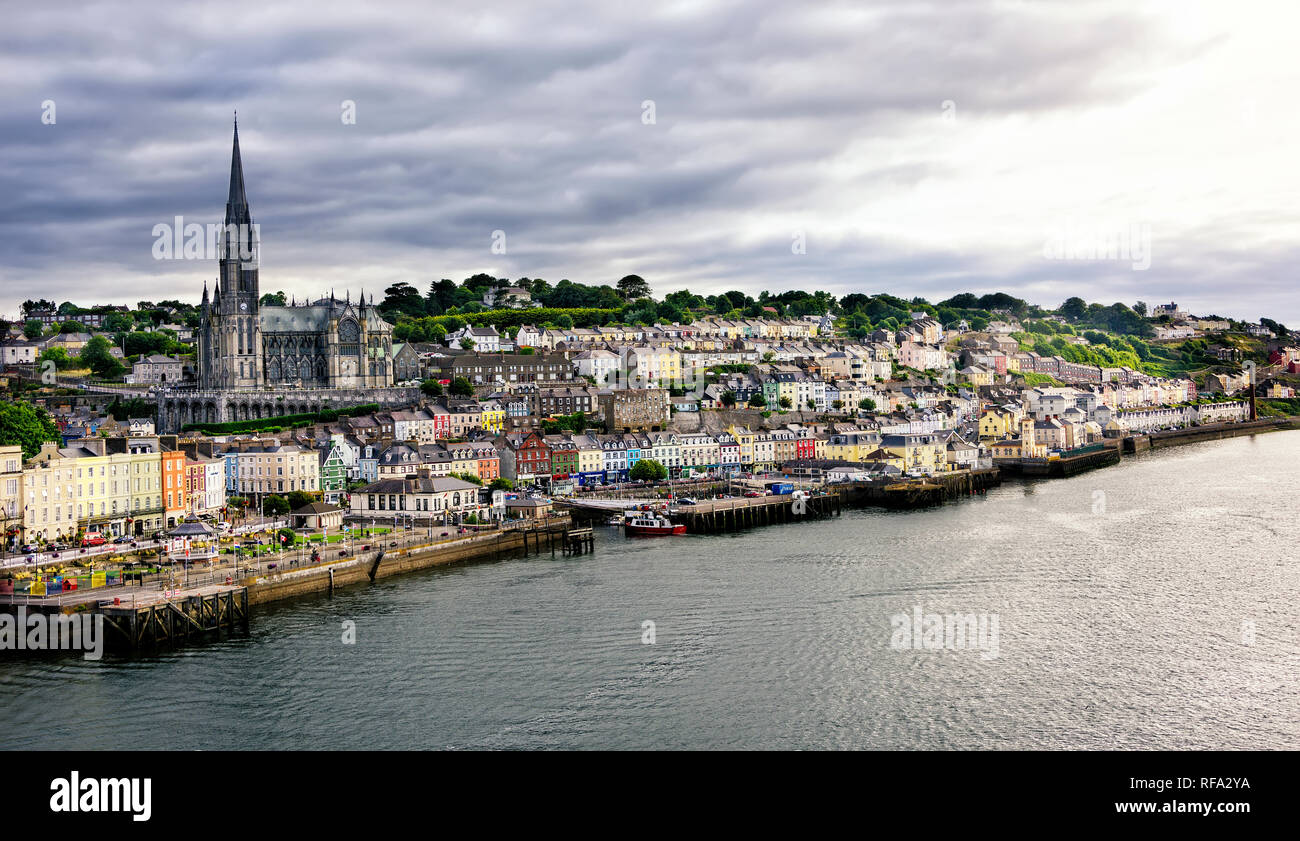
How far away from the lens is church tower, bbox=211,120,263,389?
6869 cm

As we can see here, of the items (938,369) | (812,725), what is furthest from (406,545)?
(938,369)

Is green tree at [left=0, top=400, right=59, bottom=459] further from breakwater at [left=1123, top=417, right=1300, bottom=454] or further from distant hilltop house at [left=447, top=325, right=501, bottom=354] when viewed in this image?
breakwater at [left=1123, top=417, right=1300, bottom=454]

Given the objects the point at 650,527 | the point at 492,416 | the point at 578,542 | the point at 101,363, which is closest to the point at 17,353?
the point at 101,363

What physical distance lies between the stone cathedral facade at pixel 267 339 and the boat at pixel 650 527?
102 feet

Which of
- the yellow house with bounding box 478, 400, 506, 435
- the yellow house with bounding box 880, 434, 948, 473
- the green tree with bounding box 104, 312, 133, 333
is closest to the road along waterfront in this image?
the yellow house with bounding box 880, 434, 948, 473

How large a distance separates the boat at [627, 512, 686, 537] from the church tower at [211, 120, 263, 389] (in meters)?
35.9

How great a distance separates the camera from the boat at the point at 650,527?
40.6 metres

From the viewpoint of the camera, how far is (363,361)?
70125mm

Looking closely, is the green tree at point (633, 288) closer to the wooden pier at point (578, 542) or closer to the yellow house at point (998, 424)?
the yellow house at point (998, 424)

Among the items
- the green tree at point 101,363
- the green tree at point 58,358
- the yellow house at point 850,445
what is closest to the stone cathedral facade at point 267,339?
the green tree at point 101,363

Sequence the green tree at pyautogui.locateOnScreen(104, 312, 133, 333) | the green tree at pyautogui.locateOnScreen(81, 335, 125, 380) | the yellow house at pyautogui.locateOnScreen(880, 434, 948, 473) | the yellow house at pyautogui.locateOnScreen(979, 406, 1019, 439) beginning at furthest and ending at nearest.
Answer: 1. the green tree at pyautogui.locateOnScreen(104, 312, 133, 333)
2. the green tree at pyautogui.locateOnScreen(81, 335, 125, 380)
3. the yellow house at pyautogui.locateOnScreen(979, 406, 1019, 439)
4. the yellow house at pyautogui.locateOnScreen(880, 434, 948, 473)

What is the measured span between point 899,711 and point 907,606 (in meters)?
7.96

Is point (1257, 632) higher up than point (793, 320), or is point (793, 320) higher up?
point (793, 320)
